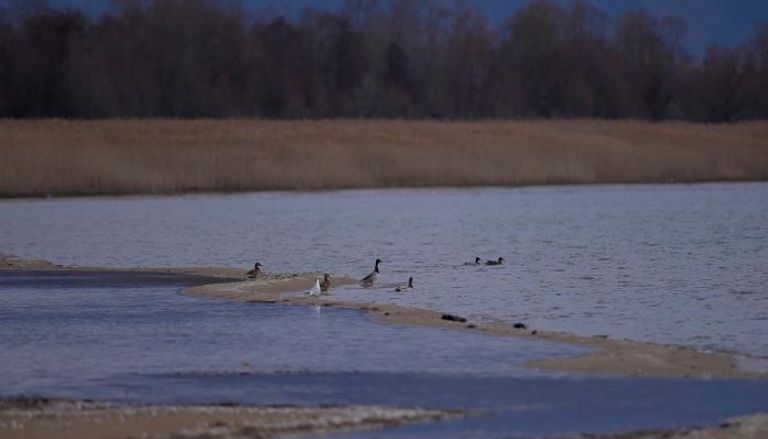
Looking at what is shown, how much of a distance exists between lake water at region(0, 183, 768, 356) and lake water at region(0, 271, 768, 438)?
5.18 feet

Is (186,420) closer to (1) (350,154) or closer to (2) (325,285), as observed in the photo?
(2) (325,285)

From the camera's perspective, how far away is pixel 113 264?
66.3 ft

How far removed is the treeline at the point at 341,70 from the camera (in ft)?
179

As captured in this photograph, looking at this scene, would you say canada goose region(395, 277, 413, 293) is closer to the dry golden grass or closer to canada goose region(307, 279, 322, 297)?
canada goose region(307, 279, 322, 297)

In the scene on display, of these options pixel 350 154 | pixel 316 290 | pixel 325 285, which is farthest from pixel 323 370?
pixel 350 154

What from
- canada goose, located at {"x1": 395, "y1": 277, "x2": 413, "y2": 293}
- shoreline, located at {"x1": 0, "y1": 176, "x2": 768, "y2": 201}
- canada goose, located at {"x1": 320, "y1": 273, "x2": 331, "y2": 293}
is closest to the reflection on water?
canada goose, located at {"x1": 320, "y1": 273, "x2": 331, "y2": 293}

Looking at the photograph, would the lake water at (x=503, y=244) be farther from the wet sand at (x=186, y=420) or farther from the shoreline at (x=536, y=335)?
the wet sand at (x=186, y=420)

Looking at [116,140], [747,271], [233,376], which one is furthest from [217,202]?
[233,376]

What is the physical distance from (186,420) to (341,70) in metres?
60.6

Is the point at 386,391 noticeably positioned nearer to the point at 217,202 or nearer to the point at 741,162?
the point at 217,202

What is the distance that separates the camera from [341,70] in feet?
226

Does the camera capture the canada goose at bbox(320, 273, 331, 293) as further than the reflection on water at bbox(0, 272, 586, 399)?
Yes

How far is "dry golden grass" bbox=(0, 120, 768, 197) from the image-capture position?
34.3 meters

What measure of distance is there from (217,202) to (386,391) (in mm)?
25009
